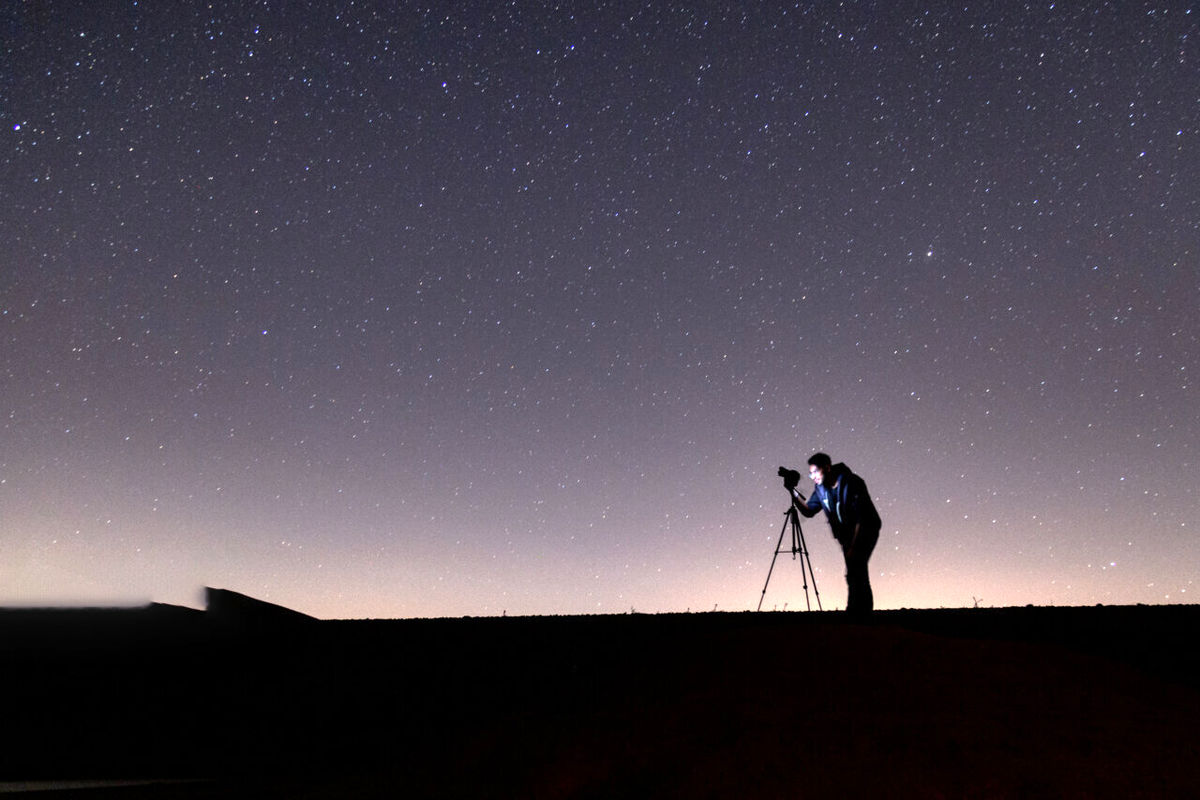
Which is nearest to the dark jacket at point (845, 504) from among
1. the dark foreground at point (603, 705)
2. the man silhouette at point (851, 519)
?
the man silhouette at point (851, 519)

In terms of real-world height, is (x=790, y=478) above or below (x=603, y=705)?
above

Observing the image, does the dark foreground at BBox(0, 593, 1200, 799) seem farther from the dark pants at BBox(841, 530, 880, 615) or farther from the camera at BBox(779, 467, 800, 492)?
the camera at BBox(779, 467, 800, 492)

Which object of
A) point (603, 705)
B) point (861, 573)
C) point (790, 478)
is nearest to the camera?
point (603, 705)

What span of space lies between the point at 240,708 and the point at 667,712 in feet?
11.0

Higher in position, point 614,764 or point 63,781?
Result: point 614,764

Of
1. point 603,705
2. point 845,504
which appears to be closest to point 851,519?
point 845,504

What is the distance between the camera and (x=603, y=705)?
502cm

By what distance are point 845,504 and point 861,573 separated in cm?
64

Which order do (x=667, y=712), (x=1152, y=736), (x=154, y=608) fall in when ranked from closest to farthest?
(x=1152, y=736) → (x=667, y=712) → (x=154, y=608)

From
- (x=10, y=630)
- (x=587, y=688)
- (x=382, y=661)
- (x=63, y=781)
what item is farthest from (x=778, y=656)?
(x=10, y=630)

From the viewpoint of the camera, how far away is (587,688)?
213 inches

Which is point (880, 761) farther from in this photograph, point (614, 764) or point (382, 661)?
point (382, 661)

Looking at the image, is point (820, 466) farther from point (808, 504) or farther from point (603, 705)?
point (603, 705)

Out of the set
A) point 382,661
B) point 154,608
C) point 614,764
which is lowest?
point 614,764
